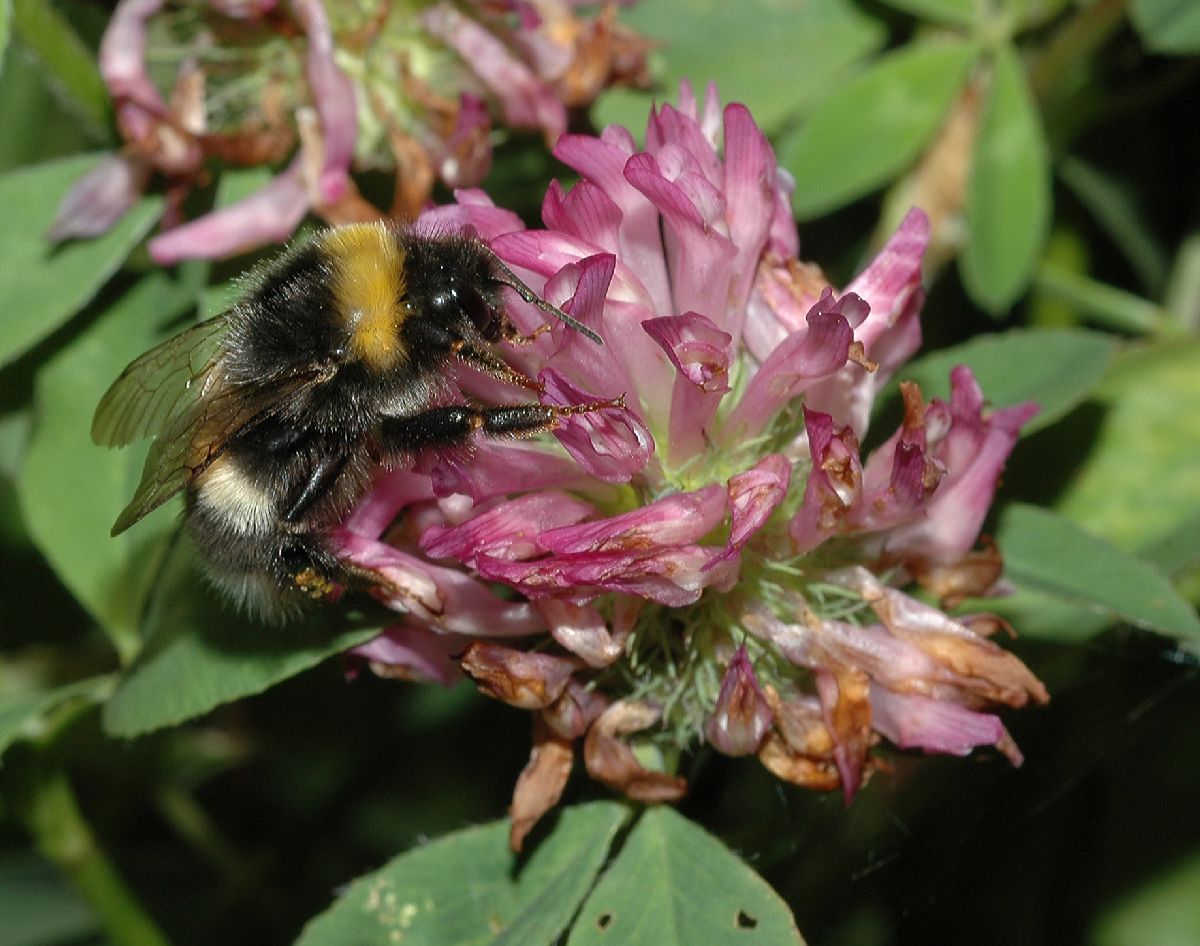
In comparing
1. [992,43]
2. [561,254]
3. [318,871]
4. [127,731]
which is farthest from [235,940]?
[992,43]

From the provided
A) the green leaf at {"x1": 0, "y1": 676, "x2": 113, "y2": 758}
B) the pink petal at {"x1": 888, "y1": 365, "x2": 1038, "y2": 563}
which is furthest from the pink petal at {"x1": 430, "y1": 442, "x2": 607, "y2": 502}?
the green leaf at {"x1": 0, "y1": 676, "x2": 113, "y2": 758}

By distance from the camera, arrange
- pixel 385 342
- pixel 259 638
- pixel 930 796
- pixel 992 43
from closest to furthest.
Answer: pixel 385 342, pixel 259 638, pixel 930 796, pixel 992 43

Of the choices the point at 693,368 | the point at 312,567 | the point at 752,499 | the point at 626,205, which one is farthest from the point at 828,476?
the point at 312,567

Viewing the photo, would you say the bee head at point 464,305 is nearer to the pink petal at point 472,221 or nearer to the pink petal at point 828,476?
the pink petal at point 472,221

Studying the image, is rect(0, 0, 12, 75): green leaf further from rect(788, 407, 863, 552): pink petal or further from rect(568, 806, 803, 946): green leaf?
→ rect(568, 806, 803, 946): green leaf

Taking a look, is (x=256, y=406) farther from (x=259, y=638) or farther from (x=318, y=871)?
(x=318, y=871)

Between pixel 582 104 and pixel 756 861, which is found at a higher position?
pixel 582 104

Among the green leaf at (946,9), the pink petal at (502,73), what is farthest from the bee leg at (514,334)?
the green leaf at (946,9)
